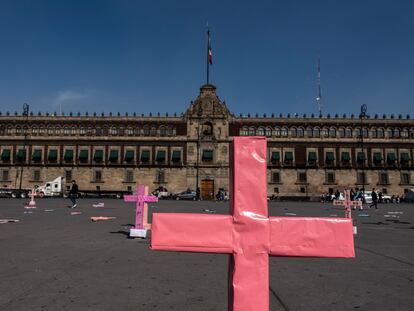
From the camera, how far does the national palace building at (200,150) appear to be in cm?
5225

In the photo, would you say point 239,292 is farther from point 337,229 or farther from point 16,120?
point 16,120

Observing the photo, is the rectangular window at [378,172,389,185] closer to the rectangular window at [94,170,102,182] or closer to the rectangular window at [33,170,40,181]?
the rectangular window at [94,170,102,182]

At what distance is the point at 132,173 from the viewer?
2089 inches

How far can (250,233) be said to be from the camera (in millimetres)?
1806

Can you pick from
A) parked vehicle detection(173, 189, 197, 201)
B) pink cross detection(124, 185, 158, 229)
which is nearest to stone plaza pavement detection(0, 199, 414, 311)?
pink cross detection(124, 185, 158, 229)

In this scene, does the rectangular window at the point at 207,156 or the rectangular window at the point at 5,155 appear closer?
the rectangular window at the point at 207,156

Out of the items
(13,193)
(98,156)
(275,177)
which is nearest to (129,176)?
(98,156)

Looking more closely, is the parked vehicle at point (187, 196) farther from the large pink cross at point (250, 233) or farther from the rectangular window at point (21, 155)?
the large pink cross at point (250, 233)

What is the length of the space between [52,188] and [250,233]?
52.3m

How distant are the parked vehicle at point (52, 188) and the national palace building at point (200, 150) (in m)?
2.67

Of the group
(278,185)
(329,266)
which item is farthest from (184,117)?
(329,266)

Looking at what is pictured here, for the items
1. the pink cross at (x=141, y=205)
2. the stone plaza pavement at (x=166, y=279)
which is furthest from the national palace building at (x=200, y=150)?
the stone plaza pavement at (x=166, y=279)

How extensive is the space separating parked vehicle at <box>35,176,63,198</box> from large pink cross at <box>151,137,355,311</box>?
51.0m

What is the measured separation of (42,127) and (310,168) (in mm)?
38271
